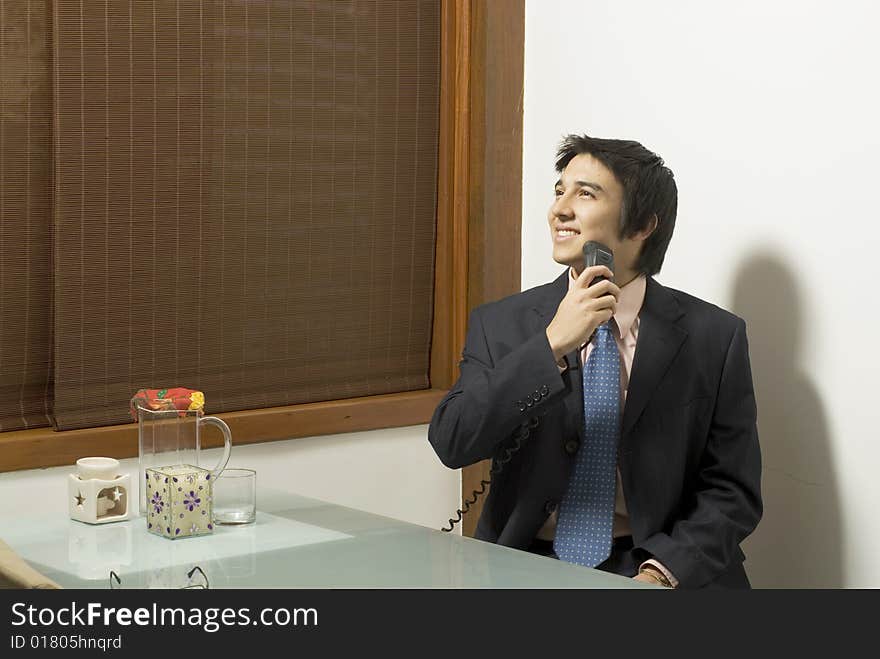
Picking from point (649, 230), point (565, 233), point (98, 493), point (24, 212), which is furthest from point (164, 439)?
point (649, 230)

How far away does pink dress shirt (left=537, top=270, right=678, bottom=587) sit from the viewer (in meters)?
2.34

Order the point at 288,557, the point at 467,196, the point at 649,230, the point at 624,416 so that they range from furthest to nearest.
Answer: the point at 467,196, the point at 649,230, the point at 624,416, the point at 288,557

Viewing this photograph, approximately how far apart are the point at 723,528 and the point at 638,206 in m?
0.63

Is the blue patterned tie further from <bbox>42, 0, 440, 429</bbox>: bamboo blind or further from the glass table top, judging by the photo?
<bbox>42, 0, 440, 429</bbox>: bamboo blind

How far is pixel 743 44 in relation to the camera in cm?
258

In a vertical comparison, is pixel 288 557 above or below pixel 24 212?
below

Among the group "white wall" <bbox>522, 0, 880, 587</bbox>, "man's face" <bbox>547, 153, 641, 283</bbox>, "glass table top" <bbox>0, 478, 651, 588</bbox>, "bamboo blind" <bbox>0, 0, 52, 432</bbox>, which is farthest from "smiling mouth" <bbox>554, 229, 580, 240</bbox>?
"bamboo blind" <bbox>0, 0, 52, 432</bbox>

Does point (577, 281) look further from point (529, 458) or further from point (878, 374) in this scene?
point (878, 374)

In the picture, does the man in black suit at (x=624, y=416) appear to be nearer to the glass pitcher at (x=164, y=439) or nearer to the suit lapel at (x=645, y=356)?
the suit lapel at (x=645, y=356)

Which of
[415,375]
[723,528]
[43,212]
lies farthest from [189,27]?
[723,528]

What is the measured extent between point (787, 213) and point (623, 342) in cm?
45

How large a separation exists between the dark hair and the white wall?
0.25 m

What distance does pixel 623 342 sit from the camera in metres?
2.40

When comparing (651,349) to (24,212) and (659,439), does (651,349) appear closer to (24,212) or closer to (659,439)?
(659,439)
